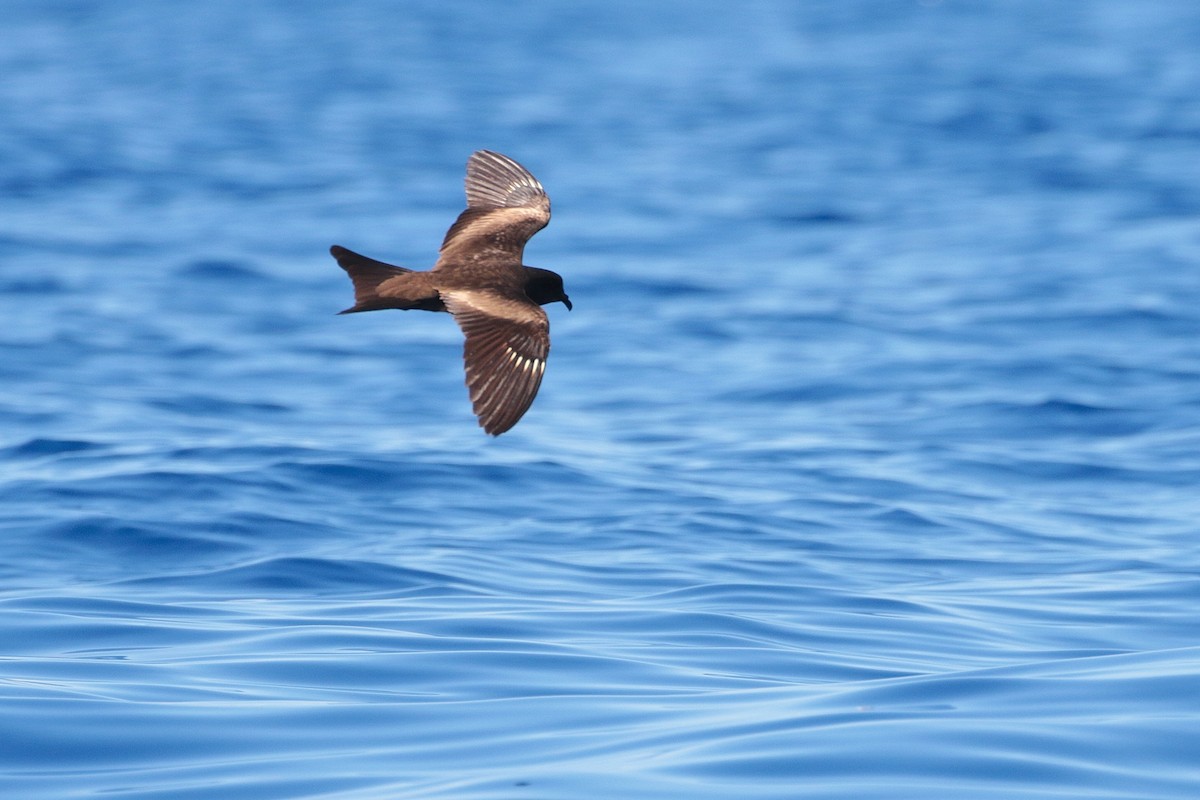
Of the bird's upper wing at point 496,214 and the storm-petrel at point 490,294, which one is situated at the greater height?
the bird's upper wing at point 496,214

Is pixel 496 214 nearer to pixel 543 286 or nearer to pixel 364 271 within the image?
pixel 543 286

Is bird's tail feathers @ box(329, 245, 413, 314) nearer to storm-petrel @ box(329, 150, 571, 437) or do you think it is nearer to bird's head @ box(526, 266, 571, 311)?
storm-petrel @ box(329, 150, 571, 437)

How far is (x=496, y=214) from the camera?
7.48m

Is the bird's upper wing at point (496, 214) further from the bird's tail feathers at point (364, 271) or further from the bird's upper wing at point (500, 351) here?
the bird's upper wing at point (500, 351)

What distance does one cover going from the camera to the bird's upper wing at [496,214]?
22.7 feet

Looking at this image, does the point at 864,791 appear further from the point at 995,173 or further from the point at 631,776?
the point at 995,173

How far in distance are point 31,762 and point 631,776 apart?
6.19 ft

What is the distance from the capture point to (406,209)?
21906 mm

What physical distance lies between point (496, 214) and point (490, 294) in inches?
52.5

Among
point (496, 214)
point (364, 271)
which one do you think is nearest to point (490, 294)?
point (364, 271)

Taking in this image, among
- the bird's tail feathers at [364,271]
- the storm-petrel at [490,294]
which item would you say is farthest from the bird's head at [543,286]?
the bird's tail feathers at [364,271]

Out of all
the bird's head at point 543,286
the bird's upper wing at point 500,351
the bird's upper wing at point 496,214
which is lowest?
the bird's upper wing at point 500,351

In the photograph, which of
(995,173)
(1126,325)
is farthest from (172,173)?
(1126,325)

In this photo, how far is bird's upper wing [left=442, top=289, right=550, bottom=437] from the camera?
5.43 m
